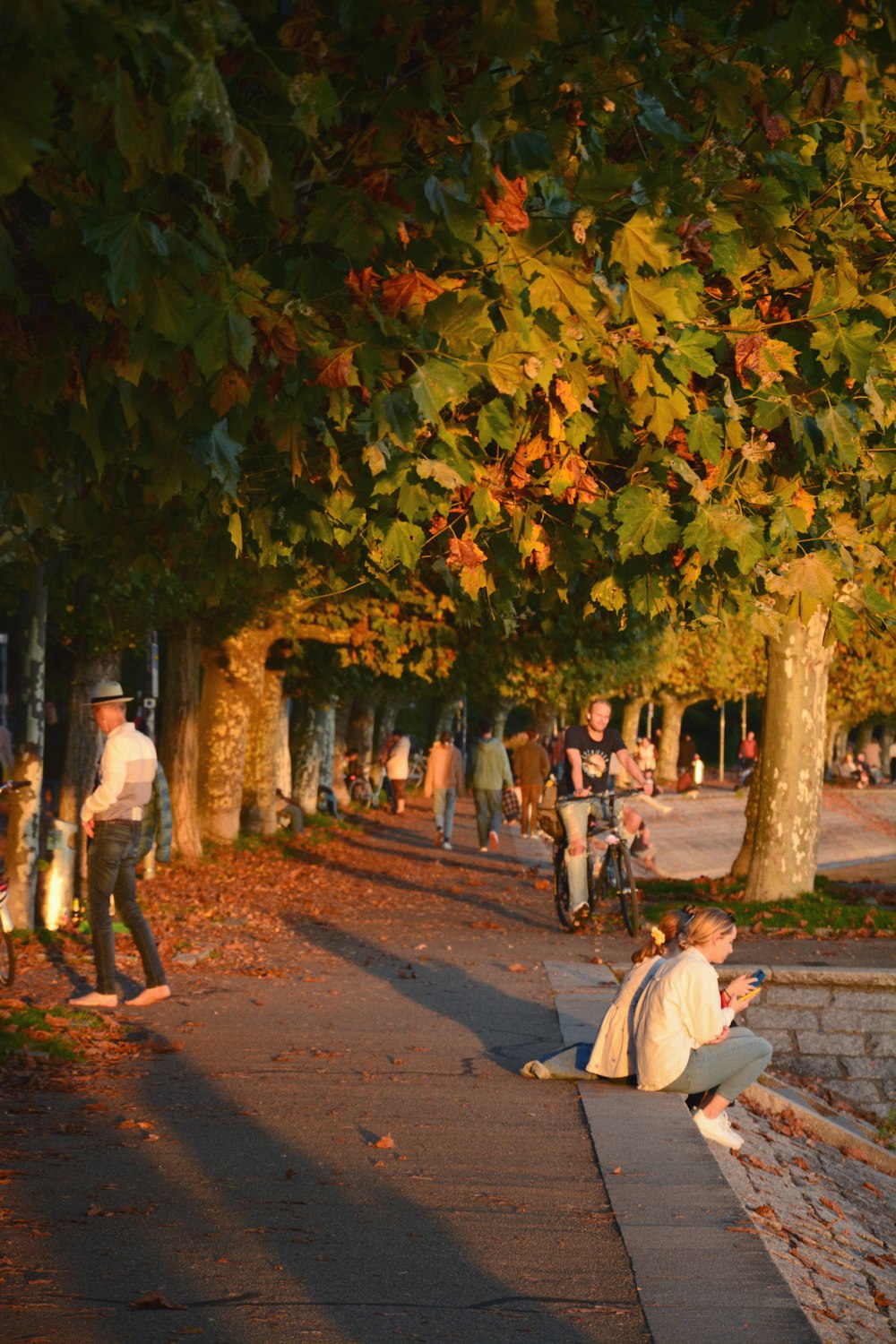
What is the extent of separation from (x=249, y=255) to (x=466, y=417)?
4.46 ft

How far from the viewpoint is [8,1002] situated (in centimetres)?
1056

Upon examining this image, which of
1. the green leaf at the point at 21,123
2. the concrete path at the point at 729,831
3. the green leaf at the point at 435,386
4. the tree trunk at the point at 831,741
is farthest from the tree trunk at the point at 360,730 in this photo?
the green leaf at the point at 21,123

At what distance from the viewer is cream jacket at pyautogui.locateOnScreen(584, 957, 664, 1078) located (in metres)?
8.12

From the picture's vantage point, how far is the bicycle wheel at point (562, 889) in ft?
51.1

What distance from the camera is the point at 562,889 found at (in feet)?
52.1

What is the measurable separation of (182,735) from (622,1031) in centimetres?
1474

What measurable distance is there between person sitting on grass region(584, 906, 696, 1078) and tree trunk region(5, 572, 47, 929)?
6117mm

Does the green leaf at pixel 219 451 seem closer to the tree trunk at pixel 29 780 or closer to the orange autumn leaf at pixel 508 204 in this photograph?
the orange autumn leaf at pixel 508 204

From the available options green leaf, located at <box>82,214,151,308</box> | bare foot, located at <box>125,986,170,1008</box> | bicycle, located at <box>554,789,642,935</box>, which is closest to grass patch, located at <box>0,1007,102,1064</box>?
bare foot, located at <box>125,986,170,1008</box>

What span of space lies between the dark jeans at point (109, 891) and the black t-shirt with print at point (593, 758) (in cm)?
568

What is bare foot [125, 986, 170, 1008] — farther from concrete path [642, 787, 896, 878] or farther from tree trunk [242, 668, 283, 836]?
concrete path [642, 787, 896, 878]

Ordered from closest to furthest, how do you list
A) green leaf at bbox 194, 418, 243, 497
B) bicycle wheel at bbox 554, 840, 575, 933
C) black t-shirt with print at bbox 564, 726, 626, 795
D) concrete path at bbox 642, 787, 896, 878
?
green leaf at bbox 194, 418, 243, 497, black t-shirt with print at bbox 564, 726, 626, 795, bicycle wheel at bbox 554, 840, 575, 933, concrete path at bbox 642, 787, 896, 878

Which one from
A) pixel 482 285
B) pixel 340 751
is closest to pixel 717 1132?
pixel 482 285

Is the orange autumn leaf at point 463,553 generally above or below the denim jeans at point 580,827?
above
